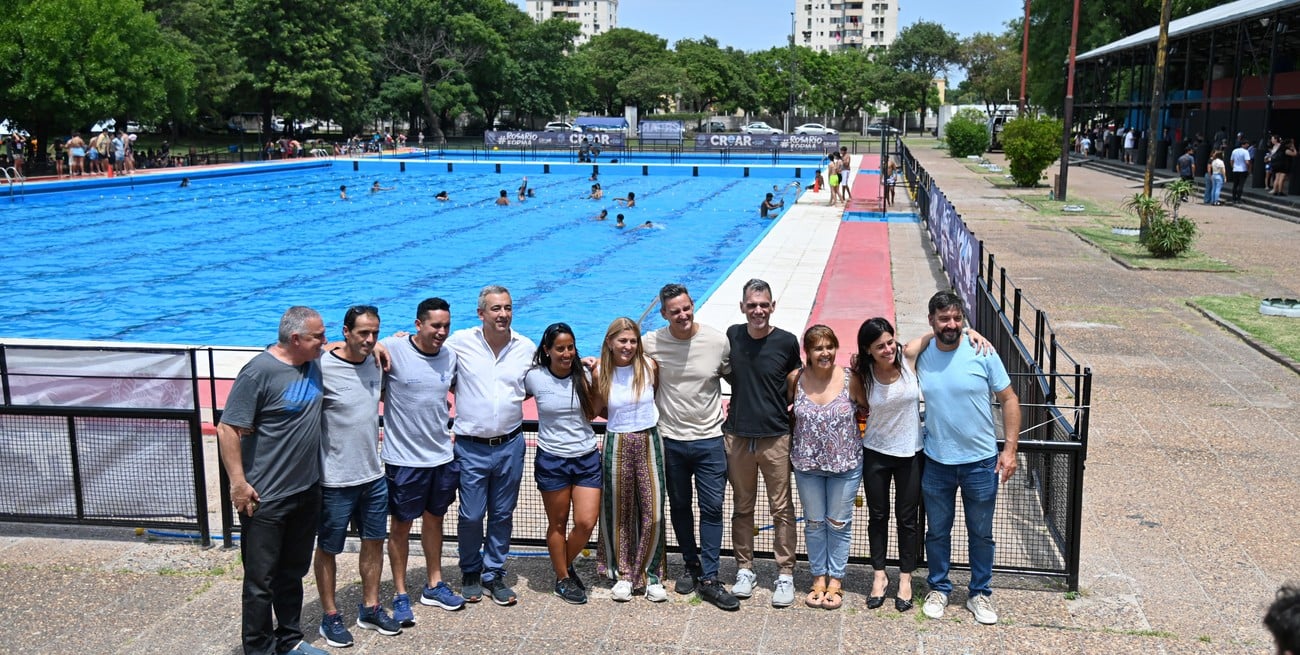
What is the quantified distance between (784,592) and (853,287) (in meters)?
11.8

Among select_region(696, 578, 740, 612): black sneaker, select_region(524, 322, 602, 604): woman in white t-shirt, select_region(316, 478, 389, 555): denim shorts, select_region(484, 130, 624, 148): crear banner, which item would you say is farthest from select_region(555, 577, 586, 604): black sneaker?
select_region(484, 130, 624, 148): crear banner

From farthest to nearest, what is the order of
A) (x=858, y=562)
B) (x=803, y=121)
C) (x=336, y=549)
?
(x=803, y=121)
(x=858, y=562)
(x=336, y=549)

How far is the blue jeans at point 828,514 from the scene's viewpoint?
5.66 meters

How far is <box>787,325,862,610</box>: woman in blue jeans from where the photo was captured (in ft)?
18.2

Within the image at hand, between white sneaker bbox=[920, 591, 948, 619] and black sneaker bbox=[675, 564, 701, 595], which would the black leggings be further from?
black sneaker bbox=[675, 564, 701, 595]

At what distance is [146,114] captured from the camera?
43.0m

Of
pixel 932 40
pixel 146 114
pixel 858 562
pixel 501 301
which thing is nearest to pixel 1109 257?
pixel 858 562

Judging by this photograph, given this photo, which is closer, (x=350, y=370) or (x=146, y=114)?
(x=350, y=370)

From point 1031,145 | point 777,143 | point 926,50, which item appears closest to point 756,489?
point 1031,145

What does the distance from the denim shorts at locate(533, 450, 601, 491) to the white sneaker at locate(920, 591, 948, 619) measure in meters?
1.85

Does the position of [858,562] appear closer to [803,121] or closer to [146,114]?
[146,114]

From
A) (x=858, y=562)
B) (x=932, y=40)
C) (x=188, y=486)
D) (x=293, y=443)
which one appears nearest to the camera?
(x=293, y=443)

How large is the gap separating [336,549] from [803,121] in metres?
108

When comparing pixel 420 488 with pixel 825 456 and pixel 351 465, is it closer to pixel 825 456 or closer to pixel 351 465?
pixel 351 465
